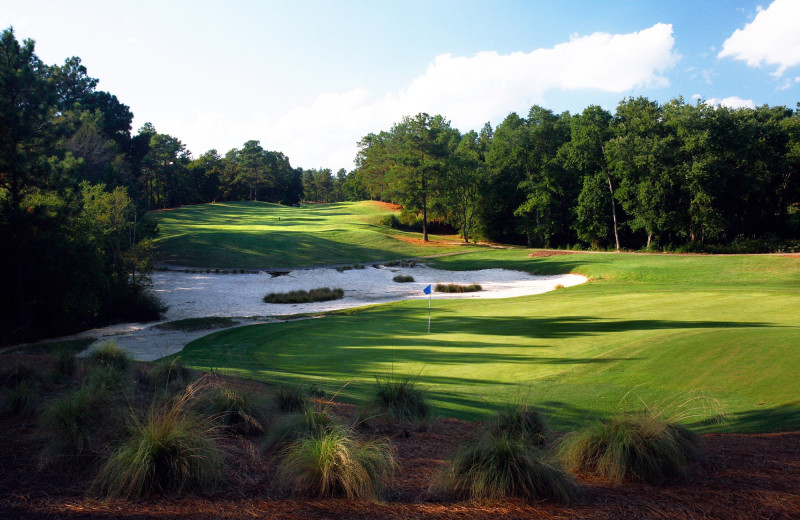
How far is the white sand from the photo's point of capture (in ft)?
84.7

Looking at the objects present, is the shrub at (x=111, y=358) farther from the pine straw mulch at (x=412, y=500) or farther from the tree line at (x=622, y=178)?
the tree line at (x=622, y=178)

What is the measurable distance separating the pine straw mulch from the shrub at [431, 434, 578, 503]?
13cm

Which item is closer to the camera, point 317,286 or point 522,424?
point 522,424

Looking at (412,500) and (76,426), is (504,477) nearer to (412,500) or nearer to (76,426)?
(412,500)

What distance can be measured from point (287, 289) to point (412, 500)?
114ft

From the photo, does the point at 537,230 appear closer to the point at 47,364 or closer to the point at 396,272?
the point at 396,272

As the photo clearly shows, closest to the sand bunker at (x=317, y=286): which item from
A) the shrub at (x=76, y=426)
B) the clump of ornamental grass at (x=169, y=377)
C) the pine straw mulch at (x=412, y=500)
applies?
the clump of ornamental grass at (x=169, y=377)

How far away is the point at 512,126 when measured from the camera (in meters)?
72.9

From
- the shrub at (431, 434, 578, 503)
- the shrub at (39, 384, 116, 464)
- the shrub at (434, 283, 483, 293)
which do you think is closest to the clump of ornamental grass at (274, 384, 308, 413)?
the shrub at (39, 384, 116, 464)

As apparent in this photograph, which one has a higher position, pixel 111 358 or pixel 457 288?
pixel 111 358

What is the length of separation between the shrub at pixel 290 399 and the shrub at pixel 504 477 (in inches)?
130

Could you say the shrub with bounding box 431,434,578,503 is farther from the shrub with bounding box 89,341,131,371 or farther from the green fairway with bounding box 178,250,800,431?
the shrub with bounding box 89,341,131,371

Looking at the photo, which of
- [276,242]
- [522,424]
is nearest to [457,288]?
[276,242]

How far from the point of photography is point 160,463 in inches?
186
